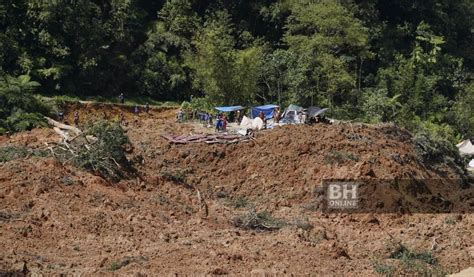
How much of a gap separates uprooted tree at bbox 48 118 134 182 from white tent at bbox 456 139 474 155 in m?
19.1

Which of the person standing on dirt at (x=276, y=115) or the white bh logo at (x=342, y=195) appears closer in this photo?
the white bh logo at (x=342, y=195)

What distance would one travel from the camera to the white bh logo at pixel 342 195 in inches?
1026

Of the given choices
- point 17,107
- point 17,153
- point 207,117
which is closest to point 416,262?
point 17,153

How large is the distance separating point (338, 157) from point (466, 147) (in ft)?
46.5

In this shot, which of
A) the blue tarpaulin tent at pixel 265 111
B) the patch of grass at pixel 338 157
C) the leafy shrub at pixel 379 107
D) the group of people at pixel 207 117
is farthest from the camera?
the leafy shrub at pixel 379 107

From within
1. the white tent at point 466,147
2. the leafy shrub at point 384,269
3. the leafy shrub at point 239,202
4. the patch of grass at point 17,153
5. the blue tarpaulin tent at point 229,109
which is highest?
the patch of grass at point 17,153

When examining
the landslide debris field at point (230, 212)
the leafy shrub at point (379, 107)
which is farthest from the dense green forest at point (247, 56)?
the landslide debris field at point (230, 212)

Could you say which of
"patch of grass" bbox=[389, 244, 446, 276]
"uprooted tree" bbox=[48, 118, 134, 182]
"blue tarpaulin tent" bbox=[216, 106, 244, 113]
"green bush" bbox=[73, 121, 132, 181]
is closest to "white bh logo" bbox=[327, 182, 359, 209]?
"patch of grass" bbox=[389, 244, 446, 276]

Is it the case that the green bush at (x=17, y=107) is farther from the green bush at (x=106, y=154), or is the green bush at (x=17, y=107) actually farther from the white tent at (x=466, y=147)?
the white tent at (x=466, y=147)

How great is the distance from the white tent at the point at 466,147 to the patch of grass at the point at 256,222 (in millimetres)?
18134

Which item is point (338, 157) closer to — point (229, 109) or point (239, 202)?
point (239, 202)

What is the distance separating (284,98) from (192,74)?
5.31 metres

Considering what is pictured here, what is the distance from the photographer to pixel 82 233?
2125 centimetres

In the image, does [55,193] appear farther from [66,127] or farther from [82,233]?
[66,127]
